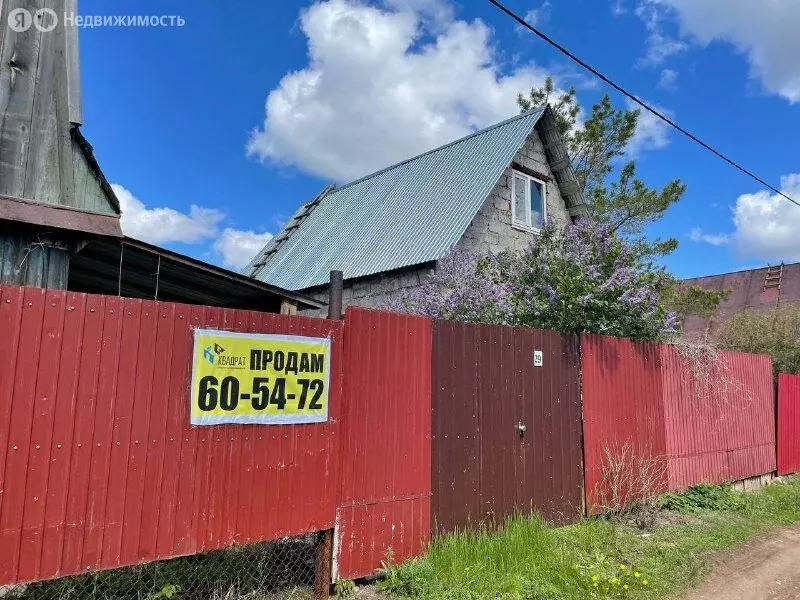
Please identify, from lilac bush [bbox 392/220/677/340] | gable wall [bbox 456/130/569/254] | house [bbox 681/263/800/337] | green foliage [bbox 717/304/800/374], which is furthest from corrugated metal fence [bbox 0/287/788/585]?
house [bbox 681/263/800/337]

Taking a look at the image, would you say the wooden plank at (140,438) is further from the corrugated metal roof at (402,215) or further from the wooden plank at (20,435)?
the corrugated metal roof at (402,215)

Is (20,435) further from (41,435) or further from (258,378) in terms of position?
(258,378)

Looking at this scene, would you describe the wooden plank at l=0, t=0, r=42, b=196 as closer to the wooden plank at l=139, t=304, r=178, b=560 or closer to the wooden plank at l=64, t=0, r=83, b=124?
the wooden plank at l=64, t=0, r=83, b=124

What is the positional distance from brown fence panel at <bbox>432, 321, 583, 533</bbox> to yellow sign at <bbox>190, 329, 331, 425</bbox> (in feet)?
4.68

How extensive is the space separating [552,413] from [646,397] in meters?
2.24

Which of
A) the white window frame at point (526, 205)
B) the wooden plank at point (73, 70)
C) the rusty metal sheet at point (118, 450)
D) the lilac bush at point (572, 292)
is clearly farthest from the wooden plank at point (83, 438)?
the white window frame at point (526, 205)

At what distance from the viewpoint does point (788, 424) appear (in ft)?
38.5

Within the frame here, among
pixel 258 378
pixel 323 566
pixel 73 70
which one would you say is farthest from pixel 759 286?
pixel 73 70

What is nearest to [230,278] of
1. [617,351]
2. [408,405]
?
[408,405]

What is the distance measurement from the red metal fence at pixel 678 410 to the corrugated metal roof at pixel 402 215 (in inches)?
188

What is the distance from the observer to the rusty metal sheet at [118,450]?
3.37 metres

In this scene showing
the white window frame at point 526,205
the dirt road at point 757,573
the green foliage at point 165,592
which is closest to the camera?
the green foliage at point 165,592

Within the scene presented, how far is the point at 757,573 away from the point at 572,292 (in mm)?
4020

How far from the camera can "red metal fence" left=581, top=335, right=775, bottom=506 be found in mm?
7348
